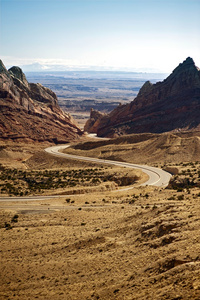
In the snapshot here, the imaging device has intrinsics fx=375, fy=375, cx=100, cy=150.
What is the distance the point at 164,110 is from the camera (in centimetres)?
12138

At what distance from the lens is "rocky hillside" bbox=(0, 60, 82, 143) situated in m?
102

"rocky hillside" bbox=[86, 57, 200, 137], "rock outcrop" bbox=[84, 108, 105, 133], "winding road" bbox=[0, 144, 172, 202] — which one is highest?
"rocky hillside" bbox=[86, 57, 200, 137]

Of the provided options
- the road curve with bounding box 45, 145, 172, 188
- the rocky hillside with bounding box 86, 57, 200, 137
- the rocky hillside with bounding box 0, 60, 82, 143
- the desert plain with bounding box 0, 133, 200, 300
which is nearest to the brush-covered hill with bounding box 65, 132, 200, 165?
the road curve with bounding box 45, 145, 172, 188

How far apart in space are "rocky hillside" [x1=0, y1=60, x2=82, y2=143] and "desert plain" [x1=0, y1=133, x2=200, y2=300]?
47.2 m

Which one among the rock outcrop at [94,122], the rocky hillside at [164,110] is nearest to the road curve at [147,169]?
the rocky hillside at [164,110]

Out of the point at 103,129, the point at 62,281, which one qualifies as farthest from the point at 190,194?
the point at 103,129

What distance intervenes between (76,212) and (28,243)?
9.27 m

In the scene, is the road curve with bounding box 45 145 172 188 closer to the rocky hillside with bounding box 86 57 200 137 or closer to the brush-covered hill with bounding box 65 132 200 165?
the brush-covered hill with bounding box 65 132 200 165

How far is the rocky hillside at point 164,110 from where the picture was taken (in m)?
116

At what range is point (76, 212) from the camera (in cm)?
3944

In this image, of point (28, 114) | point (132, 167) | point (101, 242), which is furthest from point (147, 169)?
point (28, 114)

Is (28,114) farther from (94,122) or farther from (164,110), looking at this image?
(164,110)

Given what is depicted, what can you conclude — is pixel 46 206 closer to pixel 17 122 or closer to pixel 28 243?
pixel 28 243

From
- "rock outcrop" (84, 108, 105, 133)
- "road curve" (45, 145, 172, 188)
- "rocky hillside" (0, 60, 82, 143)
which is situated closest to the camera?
"road curve" (45, 145, 172, 188)
